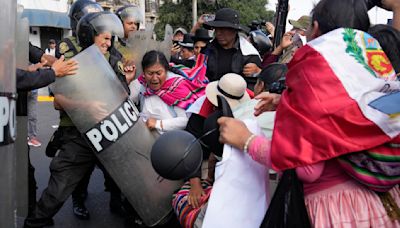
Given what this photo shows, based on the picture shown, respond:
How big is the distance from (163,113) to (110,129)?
499 millimetres

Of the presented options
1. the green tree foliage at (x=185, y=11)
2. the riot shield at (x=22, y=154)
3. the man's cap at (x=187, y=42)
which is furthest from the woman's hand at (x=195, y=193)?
the green tree foliage at (x=185, y=11)

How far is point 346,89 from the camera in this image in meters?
1.29

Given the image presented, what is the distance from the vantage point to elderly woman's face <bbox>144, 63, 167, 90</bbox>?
3031 mm

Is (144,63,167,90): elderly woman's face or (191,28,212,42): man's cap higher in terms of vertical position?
(191,28,212,42): man's cap

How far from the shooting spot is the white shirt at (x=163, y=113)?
289cm

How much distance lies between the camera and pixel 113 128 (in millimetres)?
2658

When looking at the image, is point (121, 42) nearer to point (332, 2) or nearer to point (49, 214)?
point (49, 214)

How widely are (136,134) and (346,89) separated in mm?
1719

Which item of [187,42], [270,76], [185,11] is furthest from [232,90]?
[185,11]

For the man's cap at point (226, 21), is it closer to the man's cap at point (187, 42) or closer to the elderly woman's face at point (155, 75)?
the elderly woman's face at point (155, 75)

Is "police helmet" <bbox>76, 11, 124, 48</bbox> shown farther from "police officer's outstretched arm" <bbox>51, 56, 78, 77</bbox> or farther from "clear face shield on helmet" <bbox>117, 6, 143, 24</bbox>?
"clear face shield on helmet" <bbox>117, 6, 143, 24</bbox>

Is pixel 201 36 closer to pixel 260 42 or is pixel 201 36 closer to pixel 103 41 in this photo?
pixel 260 42

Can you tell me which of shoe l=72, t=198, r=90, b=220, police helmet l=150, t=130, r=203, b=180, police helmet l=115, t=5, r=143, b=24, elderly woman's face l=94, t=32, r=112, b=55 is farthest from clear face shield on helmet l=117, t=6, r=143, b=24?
police helmet l=150, t=130, r=203, b=180

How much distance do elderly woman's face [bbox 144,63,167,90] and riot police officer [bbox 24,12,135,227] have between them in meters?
0.18
